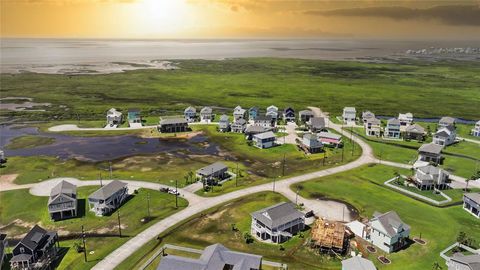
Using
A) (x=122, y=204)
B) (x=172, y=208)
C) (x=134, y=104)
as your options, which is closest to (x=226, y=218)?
(x=172, y=208)

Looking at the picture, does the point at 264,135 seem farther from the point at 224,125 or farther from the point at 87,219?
the point at 87,219

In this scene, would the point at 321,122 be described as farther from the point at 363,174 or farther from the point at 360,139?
the point at 363,174

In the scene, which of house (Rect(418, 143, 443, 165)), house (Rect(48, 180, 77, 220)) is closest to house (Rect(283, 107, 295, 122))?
house (Rect(418, 143, 443, 165))

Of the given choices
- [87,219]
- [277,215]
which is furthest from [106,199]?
[277,215]

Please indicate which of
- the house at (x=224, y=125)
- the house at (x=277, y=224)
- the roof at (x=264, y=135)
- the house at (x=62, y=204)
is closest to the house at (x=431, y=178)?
the house at (x=277, y=224)

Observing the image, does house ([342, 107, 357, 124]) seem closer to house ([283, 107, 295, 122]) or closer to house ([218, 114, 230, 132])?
house ([283, 107, 295, 122])

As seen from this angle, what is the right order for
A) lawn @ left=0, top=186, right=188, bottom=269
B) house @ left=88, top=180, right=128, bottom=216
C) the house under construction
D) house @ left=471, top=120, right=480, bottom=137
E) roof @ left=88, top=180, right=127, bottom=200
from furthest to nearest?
1. house @ left=471, top=120, right=480, bottom=137
2. roof @ left=88, top=180, right=127, bottom=200
3. house @ left=88, top=180, right=128, bottom=216
4. lawn @ left=0, top=186, right=188, bottom=269
5. the house under construction

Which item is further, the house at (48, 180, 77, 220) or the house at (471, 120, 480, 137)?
the house at (471, 120, 480, 137)
